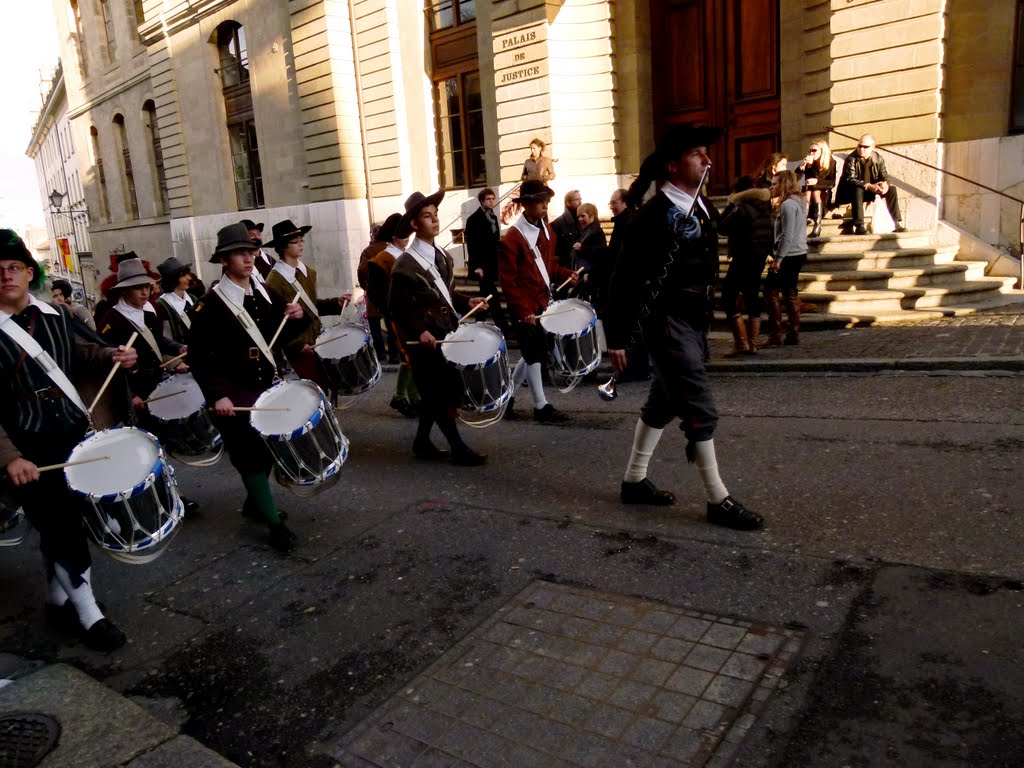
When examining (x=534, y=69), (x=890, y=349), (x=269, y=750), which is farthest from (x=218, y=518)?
(x=534, y=69)

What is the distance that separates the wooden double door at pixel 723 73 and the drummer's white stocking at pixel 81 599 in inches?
478

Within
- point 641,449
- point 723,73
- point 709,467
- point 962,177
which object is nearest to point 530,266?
point 641,449

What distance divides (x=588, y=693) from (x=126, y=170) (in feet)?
112

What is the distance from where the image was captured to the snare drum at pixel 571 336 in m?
5.93

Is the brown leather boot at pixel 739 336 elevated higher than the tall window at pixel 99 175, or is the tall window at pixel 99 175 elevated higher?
the tall window at pixel 99 175

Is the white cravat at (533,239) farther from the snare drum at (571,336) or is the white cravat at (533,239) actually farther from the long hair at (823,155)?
the long hair at (823,155)

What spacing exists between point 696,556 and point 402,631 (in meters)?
1.56

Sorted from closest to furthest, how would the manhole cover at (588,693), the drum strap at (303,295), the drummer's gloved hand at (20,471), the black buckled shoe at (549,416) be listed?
1. the manhole cover at (588,693)
2. the drummer's gloved hand at (20,471)
3. the drum strap at (303,295)
4. the black buckled shoe at (549,416)

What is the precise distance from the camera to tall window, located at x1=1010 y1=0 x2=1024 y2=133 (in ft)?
36.5

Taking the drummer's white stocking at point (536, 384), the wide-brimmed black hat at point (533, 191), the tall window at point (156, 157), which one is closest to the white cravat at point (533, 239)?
the wide-brimmed black hat at point (533, 191)

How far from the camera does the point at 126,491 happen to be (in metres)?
3.84

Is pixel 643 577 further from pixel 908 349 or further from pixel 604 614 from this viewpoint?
pixel 908 349

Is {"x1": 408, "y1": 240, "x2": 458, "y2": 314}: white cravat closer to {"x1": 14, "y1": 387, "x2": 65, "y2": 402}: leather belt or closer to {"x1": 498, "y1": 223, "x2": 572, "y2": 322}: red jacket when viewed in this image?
{"x1": 498, "y1": 223, "x2": 572, "y2": 322}: red jacket

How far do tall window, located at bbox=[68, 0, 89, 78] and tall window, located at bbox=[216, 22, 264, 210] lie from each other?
13.2 metres
